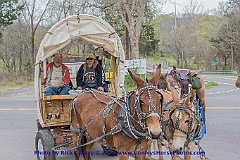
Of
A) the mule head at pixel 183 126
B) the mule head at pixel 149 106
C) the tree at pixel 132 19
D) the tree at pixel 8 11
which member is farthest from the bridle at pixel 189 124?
the tree at pixel 8 11

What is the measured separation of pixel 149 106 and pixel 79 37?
3.68 metres

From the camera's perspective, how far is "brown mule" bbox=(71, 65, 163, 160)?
4664mm

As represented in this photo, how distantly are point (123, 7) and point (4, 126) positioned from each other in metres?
15.8

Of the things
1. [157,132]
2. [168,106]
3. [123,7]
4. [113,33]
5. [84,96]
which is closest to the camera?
[157,132]

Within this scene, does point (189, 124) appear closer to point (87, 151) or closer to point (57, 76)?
point (87, 151)

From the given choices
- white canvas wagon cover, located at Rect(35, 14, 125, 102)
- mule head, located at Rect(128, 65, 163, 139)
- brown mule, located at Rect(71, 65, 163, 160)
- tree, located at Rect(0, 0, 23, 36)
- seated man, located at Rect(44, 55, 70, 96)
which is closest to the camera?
mule head, located at Rect(128, 65, 163, 139)

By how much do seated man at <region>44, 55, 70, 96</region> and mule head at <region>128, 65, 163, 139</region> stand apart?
131 inches

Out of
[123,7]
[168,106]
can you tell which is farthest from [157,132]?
[123,7]

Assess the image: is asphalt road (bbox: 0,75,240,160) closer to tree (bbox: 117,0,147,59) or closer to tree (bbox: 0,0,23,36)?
tree (bbox: 117,0,147,59)

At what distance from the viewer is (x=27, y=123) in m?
12.8

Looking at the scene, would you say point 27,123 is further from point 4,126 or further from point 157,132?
point 157,132

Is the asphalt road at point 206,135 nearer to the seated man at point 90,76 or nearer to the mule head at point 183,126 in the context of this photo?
the seated man at point 90,76

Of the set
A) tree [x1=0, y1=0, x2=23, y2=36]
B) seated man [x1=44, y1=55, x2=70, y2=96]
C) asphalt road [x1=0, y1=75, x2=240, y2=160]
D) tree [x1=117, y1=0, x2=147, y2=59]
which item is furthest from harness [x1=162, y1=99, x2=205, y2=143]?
tree [x1=0, y1=0, x2=23, y2=36]

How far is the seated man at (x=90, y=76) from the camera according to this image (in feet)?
26.1
